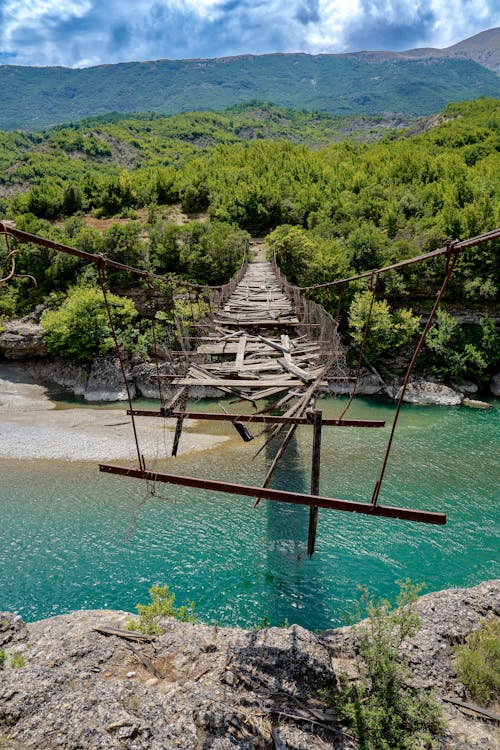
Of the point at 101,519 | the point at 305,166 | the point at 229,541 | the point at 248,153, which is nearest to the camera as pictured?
the point at 229,541

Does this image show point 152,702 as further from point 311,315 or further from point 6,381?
point 6,381

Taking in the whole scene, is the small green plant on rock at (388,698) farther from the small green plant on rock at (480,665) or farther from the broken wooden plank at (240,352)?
the broken wooden plank at (240,352)

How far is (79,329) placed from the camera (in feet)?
63.8

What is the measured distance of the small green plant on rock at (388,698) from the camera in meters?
4.27

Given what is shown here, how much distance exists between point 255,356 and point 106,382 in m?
13.4

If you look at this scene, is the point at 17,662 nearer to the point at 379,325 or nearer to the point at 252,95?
the point at 379,325

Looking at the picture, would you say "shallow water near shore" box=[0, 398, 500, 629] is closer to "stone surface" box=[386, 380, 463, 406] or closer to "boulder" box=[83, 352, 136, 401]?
"stone surface" box=[386, 380, 463, 406]

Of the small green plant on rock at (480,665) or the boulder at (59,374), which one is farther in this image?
the boulder at (59,374)

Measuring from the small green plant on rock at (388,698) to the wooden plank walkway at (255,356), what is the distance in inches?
139

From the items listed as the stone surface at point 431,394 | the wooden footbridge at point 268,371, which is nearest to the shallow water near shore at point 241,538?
the wooden footbridge at point 268,371

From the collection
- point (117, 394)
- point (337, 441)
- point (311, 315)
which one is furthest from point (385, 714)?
point (117, 394)

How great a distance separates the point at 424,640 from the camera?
5.69 meters

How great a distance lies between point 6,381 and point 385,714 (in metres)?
20.8

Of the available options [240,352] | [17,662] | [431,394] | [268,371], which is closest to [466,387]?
[431,394]
